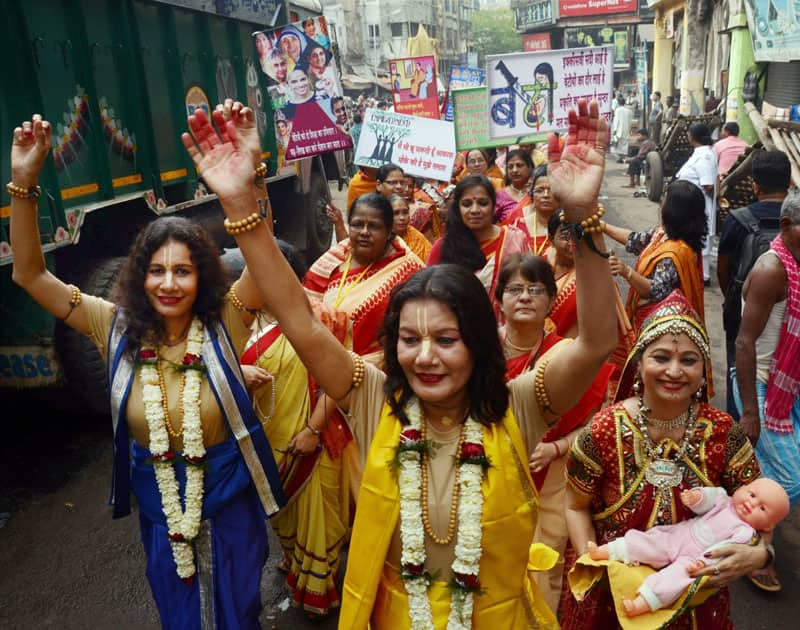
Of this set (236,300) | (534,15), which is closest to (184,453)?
(236,300)

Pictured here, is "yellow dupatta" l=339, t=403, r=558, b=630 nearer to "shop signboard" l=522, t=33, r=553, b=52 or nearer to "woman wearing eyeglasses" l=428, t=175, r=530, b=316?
"woman wearing eyeglasses" l=428, t=175, r=530, b=316

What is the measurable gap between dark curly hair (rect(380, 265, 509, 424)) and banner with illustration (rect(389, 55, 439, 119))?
299 inches

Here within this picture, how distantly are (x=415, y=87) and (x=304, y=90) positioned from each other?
3.47 meters

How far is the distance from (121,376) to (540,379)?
56.0 inches

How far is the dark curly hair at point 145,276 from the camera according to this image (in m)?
2.51

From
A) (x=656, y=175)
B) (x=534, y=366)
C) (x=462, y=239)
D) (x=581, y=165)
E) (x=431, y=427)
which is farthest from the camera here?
(x=656, y=175)

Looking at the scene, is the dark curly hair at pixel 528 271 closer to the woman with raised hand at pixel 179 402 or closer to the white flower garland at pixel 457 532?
the woman with raised hand at pixel 179 402

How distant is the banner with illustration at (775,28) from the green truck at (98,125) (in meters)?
7.16

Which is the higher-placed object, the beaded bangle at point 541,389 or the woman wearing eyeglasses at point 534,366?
the beaded bangle at point 541,389

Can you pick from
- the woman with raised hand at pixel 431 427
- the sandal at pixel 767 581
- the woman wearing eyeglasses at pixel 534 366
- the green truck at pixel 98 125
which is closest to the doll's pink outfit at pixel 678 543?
the woman with raised hand at pixel 431 427

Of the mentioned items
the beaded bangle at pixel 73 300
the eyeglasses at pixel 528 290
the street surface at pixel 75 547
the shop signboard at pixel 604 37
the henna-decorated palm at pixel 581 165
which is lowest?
the street surface at pixel 75 547

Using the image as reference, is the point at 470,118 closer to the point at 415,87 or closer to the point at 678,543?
the point at 415,87

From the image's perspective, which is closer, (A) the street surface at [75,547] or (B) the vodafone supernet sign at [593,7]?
(A) the street surface at [75,547]

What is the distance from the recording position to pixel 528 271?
10.0ft
